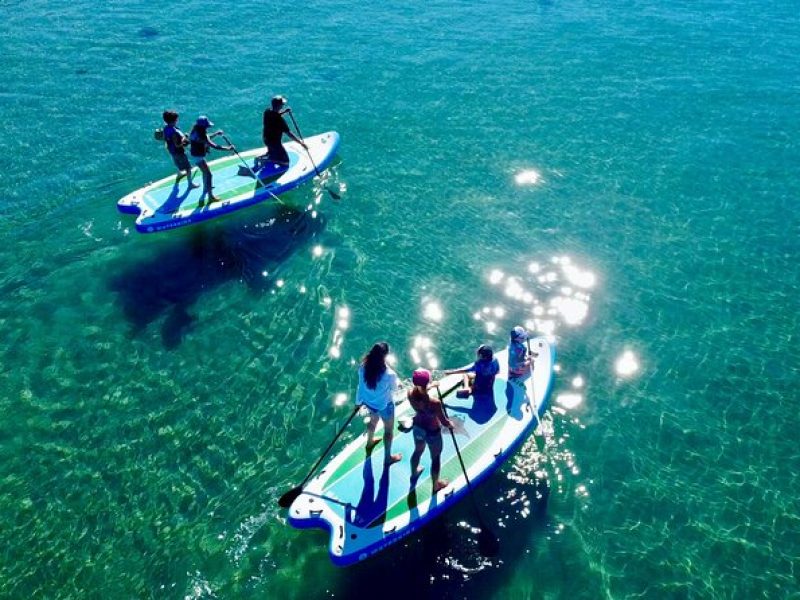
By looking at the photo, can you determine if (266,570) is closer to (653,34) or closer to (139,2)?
(653,34)

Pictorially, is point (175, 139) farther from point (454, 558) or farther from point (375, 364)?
point (454, 558)

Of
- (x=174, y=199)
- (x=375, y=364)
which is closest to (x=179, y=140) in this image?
(x=174, y=199)

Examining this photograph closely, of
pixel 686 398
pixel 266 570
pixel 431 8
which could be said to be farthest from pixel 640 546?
pixel 431 8

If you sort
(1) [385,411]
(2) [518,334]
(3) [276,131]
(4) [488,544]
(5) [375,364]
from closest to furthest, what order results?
(5) [375,364], (1) [385,411], (4) [488,544], (2) [518,334], (3) [276,131]

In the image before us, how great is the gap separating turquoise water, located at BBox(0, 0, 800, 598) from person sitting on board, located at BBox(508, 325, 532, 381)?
1357 mm

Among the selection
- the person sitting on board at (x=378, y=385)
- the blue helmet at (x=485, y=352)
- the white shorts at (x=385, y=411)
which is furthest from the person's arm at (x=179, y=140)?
the blue helmet at (x=485, y=352)

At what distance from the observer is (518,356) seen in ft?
43.7

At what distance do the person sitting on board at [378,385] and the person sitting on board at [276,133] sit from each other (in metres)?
10.7

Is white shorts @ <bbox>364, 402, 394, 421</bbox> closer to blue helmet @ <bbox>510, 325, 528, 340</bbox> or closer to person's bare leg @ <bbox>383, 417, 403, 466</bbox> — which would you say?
person's bare leg @ <bbox>383, 417, 403, 466</bbox>

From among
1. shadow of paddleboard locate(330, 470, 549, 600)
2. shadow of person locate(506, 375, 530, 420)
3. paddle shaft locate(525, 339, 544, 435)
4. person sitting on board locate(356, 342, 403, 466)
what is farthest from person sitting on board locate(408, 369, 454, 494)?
paddle shaft locate(525, 339, 544, 435)

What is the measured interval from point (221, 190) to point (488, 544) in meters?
13.3

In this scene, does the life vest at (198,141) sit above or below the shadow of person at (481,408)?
above

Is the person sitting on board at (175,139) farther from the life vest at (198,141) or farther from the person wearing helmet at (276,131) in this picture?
the person wearing helmet at (276,131)

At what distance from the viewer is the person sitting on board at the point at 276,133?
18.5 metres
